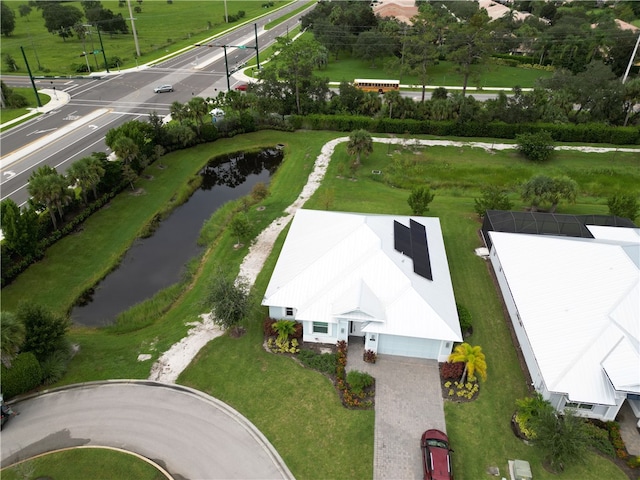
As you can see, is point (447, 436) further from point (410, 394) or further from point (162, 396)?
point (162, 396)

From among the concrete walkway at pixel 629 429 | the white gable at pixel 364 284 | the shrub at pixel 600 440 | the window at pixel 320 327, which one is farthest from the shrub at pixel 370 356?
the concrete walkway at pixel 629 429

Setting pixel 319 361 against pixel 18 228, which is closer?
pixel 319 361

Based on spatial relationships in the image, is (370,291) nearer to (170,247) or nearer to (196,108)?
(170,247)

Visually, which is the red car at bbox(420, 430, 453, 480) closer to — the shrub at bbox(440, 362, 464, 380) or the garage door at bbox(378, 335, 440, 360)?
the shrub at bbox(440, 362, 464, 380)

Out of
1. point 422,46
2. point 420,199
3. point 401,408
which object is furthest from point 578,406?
point 422,46

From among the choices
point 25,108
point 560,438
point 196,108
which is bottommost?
point 25,108

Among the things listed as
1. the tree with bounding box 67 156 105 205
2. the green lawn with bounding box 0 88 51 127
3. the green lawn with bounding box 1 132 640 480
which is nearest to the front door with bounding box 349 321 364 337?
the green lawn with bounding box 1 132 640 480

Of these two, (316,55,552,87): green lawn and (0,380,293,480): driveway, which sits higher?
(316,55,552,87): green lawn
